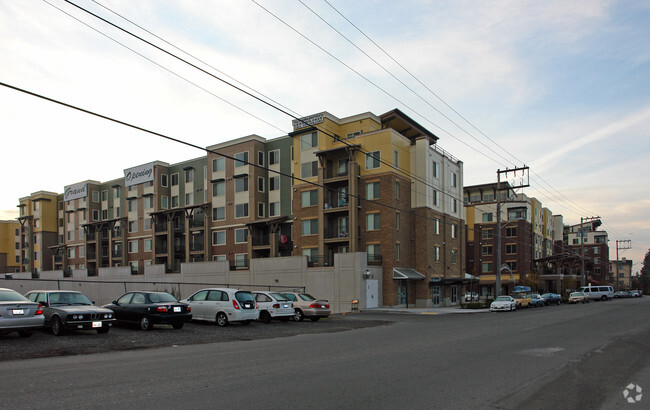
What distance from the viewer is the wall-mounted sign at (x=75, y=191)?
75.7 meters

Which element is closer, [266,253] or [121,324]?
[121,324]

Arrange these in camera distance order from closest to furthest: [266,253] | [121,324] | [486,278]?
[121,324]
[266,253]
[486,278]

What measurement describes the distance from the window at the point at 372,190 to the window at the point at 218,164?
68.5 feet

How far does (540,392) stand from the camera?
26.2 feet

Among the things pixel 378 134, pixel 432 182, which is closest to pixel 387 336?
pixel 378 134

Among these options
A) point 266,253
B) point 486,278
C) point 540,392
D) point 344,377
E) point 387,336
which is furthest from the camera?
point 486,278

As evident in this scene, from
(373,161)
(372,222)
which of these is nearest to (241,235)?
(372,222)

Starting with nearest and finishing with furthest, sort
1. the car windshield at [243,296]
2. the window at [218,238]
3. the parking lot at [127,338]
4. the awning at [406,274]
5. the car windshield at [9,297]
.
A: the parking lot at [127,338] < the car windshield at [9,297] < the car windshield at [243,296] < the awning at [406,274] < the window at [218,238]

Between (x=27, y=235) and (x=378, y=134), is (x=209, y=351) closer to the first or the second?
(x=378, y=134)

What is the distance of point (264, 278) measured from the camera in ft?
151

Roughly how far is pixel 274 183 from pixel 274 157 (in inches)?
118

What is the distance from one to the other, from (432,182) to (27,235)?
2882 inches

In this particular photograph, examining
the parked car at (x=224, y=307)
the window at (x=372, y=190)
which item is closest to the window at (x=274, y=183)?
the window at (x=372, y=190)

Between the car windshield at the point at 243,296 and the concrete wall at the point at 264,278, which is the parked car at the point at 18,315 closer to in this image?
the car windshield at the point at 243,296
